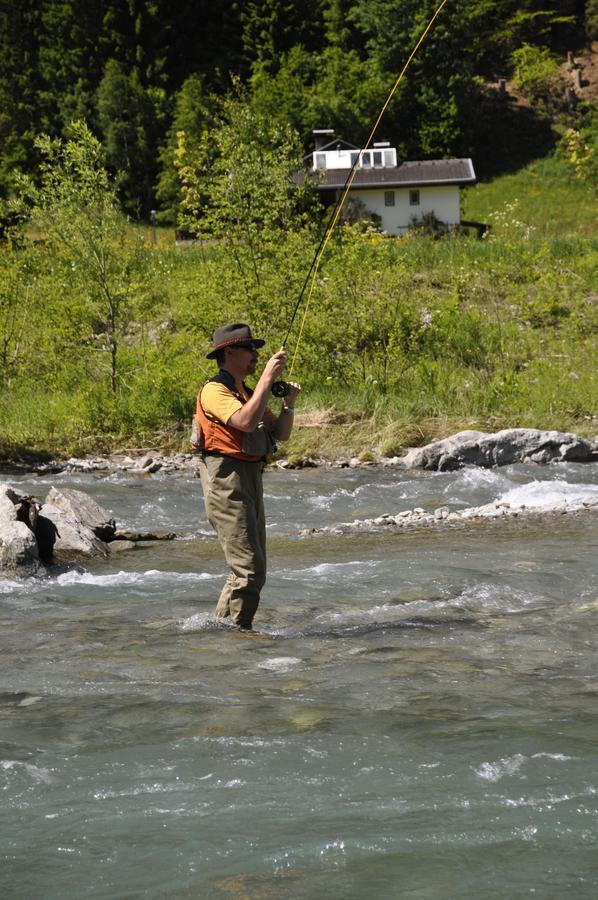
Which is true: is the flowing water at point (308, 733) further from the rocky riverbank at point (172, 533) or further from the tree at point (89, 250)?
the tree at point (89, 250)

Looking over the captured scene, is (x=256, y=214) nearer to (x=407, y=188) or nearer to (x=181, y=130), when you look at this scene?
(x=407, y=188)

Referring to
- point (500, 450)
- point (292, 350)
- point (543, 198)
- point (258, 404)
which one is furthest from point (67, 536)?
point (543, 198)

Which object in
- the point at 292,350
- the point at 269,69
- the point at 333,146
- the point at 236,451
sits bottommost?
the point at 236,451

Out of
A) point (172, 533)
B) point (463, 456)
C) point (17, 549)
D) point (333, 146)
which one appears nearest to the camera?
point (17, 549)

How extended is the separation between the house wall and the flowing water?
139ft

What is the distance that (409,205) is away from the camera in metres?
50.5

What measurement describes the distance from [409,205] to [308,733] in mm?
47389

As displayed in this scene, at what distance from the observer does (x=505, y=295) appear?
26.1 metres

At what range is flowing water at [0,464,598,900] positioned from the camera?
3715 mm

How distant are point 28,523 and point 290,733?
16.2ft

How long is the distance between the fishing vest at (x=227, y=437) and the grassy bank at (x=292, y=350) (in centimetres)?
967

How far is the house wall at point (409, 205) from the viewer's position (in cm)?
5006

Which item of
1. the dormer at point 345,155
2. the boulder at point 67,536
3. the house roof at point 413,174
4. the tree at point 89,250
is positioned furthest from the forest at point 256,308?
the dormer at point 345,155

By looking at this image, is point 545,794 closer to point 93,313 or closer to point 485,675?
point 485,675
